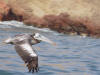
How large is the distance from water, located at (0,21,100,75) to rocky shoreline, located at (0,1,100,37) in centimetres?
147

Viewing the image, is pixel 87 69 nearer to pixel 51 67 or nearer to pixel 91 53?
pixel 51 67

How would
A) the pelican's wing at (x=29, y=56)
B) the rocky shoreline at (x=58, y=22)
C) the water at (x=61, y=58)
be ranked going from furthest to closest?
the rocky shoreline at (x=58, y=22) < the water at (x=61, y=58) < the pelican's wing at (x=29, y=56)

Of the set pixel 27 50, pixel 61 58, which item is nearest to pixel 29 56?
pixel 27 50

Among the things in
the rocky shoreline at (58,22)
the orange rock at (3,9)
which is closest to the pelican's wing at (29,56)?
the rocky shoreline at (58,22)

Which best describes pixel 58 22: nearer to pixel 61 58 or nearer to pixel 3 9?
pixel 3 9

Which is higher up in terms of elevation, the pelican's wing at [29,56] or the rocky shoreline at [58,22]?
the pelican's wing at [29,56]

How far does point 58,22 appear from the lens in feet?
47.8

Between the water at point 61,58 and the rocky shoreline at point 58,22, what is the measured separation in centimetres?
147

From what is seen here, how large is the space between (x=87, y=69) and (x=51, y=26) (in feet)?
23.5

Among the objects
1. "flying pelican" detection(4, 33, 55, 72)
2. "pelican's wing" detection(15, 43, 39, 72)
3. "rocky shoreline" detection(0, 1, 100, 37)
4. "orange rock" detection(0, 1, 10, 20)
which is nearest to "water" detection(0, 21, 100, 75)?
"flying pelican" detection(4, 33, 55, 72)

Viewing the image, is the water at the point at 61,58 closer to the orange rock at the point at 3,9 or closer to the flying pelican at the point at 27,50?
the flying pelican at the point at 27,50

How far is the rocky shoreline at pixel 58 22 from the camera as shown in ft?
47.3

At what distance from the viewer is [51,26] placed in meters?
14.8

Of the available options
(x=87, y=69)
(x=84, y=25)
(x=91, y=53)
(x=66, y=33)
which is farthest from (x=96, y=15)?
(x=87, y=69)
